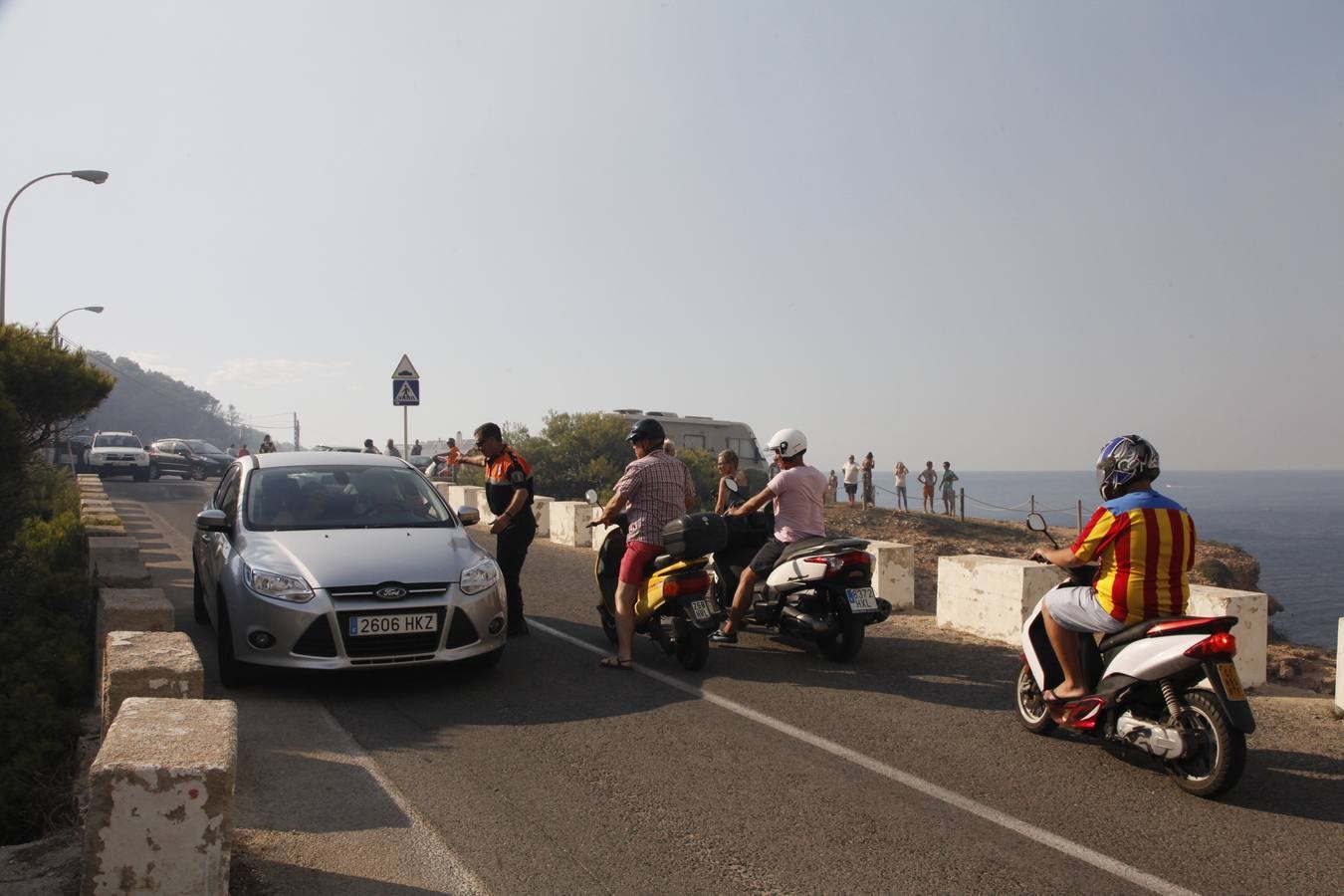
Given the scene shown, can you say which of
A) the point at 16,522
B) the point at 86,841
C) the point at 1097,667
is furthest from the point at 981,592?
the point at 16,522

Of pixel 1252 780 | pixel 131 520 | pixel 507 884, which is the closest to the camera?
pixel 507 884

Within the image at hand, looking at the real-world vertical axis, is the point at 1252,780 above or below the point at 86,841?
below

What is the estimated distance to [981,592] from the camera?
30.6 ft

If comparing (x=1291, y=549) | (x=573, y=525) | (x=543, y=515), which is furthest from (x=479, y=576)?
(x=1291, y=549)

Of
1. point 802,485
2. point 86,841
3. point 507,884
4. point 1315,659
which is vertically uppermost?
point 802,485

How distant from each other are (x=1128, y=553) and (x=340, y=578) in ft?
15.3

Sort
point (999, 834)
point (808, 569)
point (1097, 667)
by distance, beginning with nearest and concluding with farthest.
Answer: point (999, 834)
point (1097, 667)
point (808, 569)

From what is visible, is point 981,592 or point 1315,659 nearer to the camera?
point 981,592

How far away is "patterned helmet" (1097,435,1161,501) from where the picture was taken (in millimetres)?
5480

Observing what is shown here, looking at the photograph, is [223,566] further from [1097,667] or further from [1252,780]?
[1252,780]

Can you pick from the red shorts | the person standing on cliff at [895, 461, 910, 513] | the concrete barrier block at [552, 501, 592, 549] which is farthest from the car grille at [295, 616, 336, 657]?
the person standing on cliff at [895, 461, 910, 513]

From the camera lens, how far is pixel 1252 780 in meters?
5.35

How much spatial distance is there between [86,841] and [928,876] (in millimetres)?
2936

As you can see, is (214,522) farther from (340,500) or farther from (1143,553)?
(1143,553)
